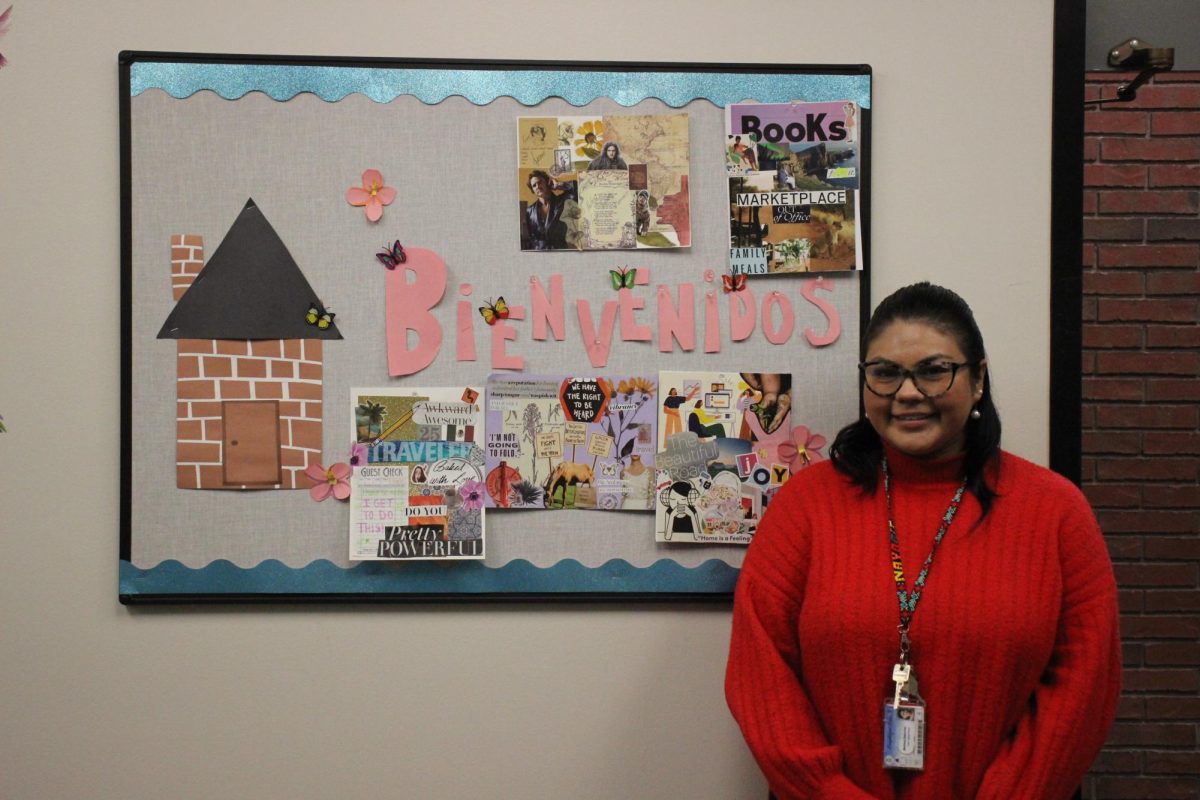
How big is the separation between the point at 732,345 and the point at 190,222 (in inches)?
38.9

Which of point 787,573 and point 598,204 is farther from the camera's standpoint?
point 598,204

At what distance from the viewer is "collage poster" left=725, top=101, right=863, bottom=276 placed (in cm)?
163

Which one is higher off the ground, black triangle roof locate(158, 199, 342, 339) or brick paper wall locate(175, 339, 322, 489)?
black triangle roof locate(158, 199, 342, 339)

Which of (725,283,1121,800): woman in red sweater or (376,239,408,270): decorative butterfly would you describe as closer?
(725,283,1121,800): woman in red sweater

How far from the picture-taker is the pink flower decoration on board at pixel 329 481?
1634 millimetres

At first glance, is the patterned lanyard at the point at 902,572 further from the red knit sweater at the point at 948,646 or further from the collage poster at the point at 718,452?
the collage poster at the point at 718,452

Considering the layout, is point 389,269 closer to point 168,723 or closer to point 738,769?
point 168,723

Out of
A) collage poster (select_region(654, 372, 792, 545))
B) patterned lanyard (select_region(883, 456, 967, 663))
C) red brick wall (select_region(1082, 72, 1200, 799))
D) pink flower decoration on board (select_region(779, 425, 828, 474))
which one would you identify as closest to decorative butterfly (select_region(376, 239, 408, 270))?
collage poster (select_region(654, 372, 792, 545))

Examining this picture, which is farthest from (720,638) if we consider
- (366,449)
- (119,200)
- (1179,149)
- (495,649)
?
(1179,149)

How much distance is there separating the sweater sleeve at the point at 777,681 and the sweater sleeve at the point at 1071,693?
208 mm

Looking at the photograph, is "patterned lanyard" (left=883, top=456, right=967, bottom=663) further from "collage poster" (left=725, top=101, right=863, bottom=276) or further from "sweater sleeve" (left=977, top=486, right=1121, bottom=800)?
"collage poster" (left=725, top=101, right=863, bottom=276)

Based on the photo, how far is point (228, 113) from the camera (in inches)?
64.1

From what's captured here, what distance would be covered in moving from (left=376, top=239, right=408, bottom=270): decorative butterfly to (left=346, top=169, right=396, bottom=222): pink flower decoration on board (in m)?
0.06

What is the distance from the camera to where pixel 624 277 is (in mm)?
1642
